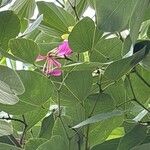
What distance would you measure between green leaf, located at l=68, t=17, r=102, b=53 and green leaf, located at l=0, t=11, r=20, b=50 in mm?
64

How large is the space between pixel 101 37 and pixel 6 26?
115 millimetres

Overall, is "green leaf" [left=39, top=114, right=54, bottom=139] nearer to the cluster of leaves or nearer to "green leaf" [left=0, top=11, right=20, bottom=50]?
the cluster of leaves

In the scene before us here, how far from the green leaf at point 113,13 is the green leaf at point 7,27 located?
127 millimetres

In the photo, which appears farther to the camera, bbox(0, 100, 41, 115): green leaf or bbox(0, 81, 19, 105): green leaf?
bbox(0, 100, 41, 115): green leaf

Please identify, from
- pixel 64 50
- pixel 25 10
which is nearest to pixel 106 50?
pixel 64 50

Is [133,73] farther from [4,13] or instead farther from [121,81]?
[4,13]

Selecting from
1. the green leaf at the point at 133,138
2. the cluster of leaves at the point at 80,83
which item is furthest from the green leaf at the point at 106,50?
the green leaf at the point at 133,138

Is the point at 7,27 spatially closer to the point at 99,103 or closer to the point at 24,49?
the point at 24,49

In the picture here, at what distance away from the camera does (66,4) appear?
0.68 m

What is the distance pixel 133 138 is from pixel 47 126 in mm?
130

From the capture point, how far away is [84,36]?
502mm

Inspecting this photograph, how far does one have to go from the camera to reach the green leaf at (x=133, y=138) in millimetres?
496

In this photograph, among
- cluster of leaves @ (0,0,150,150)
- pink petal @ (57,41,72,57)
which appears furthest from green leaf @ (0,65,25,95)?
pink petal @ (57,41,72,57)

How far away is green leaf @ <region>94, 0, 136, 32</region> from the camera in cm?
40
